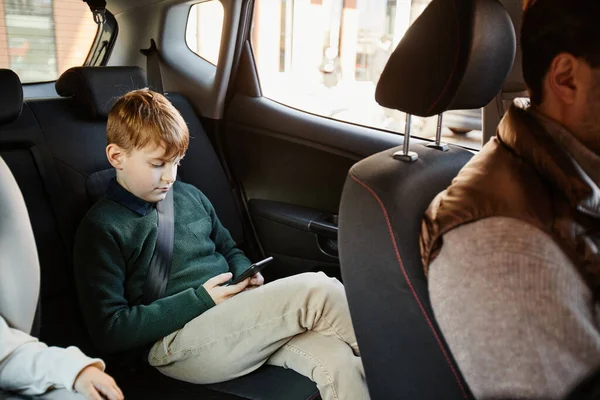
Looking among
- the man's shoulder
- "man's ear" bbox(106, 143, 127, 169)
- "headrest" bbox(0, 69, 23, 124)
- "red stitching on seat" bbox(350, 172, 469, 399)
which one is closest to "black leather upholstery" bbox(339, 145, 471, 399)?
"red stitching on seat" bbox(350, 172, 469, 399)

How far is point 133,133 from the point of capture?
181 cm

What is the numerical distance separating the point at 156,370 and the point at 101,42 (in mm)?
1663

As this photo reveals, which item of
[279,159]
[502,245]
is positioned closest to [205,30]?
[279,159]

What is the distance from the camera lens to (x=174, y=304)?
177 centimetres

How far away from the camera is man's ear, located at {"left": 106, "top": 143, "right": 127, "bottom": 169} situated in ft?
6.02

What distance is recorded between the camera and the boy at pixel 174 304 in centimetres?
170

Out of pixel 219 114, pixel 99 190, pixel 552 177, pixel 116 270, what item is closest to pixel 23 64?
pixel 219 114

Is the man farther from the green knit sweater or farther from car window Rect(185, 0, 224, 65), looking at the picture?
car window Rect(185, 0, 224, 65)

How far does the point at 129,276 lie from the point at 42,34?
2.94 m

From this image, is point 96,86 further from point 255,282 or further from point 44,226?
point 255,282

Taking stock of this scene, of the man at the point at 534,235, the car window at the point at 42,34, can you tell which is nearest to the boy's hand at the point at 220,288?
the man at the point at 534,235

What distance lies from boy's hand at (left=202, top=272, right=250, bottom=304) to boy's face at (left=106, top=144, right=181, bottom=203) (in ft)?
0.98

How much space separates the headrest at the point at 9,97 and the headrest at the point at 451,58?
1.06 m

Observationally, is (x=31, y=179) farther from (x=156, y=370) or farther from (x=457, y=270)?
(x=457, y=270)
